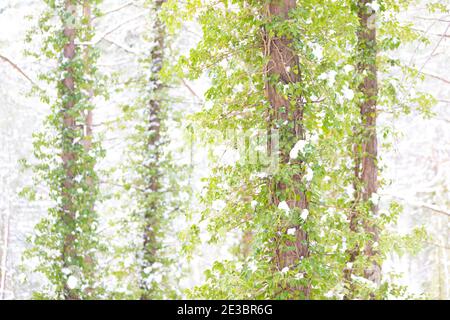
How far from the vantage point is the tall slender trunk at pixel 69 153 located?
1346 cm

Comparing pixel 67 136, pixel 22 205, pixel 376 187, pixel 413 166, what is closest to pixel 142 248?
pixel 67 136

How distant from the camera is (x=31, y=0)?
19969 mm

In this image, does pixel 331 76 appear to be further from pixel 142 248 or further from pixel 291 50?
pixel 142 248

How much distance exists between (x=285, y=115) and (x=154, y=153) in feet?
26.9

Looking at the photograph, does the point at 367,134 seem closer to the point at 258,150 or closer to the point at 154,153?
the point at 258,150

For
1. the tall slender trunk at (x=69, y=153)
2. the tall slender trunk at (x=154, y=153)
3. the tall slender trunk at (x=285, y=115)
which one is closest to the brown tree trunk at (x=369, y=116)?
the tall slender trunk at (x=285, y=115)

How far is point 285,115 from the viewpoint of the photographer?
721cm

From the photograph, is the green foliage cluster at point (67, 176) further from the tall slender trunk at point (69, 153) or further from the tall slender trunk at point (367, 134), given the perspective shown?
the tall slender trunk at point (367, 134)

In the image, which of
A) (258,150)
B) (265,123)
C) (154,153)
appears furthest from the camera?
(154,153)

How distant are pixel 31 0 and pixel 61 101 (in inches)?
303

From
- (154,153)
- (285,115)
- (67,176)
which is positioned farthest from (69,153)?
(285,115)

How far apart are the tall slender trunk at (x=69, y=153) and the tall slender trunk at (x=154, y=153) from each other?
1943 millimetres
